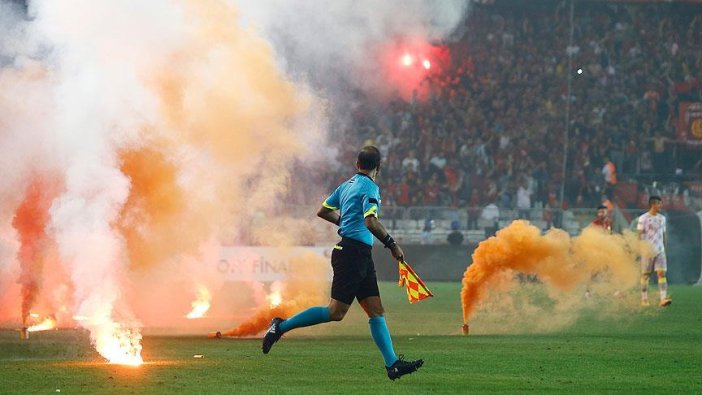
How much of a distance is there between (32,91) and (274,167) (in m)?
4.54

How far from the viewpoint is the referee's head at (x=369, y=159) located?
12.6 metres

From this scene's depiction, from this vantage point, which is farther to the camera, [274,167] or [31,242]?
[274,167]

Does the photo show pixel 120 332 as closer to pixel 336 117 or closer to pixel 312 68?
pixel 312 68

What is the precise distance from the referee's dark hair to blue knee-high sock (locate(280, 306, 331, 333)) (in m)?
1.50

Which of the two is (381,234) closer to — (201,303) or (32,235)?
(32,235)

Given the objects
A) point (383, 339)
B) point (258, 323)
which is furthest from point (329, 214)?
point (258, 323)

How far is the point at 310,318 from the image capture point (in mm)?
12828

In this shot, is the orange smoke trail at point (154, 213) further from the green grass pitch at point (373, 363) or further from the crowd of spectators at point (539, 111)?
the crowd of spectators at point (539, 111)

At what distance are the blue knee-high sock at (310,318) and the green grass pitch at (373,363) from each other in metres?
0.55

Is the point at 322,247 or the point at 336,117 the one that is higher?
the point at 336,117

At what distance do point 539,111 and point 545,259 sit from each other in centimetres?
1953

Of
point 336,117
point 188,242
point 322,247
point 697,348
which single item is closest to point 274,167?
point 188,242

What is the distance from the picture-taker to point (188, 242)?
65.3 feet

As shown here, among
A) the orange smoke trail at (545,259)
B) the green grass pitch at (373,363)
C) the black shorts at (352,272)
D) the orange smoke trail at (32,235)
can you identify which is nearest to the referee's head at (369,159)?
the black shorts at (352,272)
